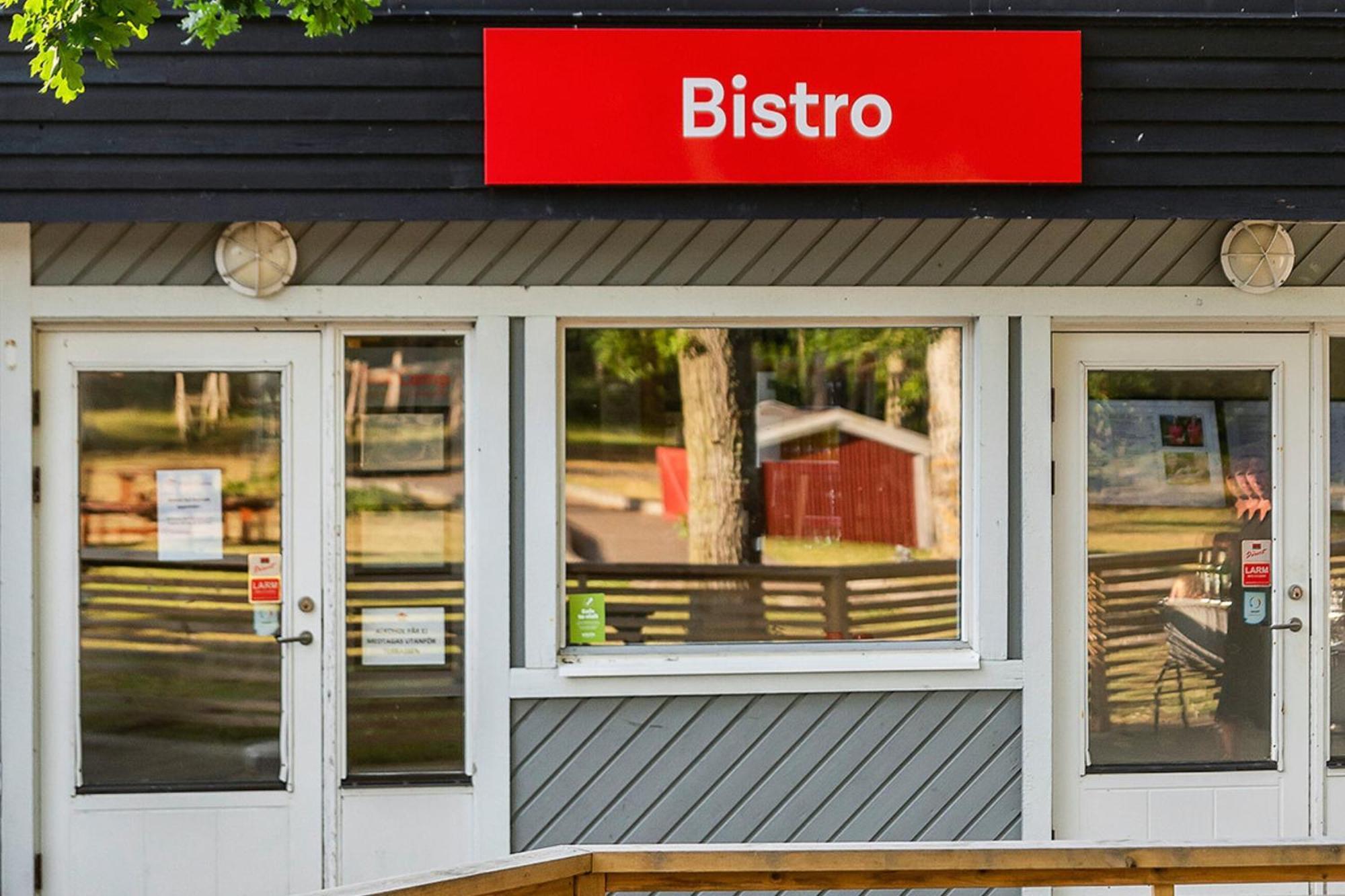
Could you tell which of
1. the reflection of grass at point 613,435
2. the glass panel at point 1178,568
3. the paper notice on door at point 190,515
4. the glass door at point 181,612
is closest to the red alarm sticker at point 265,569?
the glass door at point 181,612

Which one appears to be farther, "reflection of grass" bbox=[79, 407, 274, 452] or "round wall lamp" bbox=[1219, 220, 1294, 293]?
"round wall lamp" bbox=[1219, 220, 1294, 293]

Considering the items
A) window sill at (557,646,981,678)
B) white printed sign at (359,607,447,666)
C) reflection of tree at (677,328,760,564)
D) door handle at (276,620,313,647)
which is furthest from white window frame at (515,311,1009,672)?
door handle at (276,620,313,647)

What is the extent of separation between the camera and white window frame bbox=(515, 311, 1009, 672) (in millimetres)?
5418

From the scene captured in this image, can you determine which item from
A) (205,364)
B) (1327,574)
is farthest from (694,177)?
(1327,574)

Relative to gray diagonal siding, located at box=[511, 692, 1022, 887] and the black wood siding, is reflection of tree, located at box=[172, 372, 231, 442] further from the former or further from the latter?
gray diagonal siding, located at box=[511, 692, 1022, 887]

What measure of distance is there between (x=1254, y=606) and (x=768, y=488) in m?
1.94

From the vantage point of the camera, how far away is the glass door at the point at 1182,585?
562cm

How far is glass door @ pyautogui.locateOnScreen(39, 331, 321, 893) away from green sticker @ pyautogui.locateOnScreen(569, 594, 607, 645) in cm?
94

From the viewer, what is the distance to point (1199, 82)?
5.21 meters

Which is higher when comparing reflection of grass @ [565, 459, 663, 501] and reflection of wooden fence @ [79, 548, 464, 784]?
reflection of grass @ [565, 459, 663, 501]

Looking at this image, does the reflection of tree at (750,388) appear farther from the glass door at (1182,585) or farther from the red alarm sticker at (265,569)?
the red alarm sticker at (265,569)

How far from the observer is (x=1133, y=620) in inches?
225

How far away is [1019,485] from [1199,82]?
1.57 metres

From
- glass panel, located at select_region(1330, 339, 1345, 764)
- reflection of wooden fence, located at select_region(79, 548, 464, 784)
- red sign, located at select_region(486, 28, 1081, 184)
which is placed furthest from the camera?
glass panel, located at select_region(1330, 339, 1345, 764)
